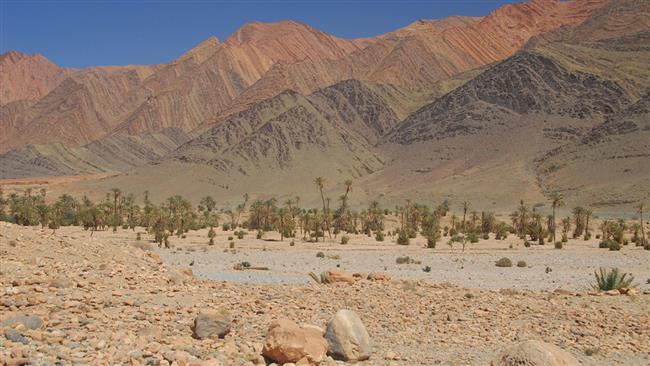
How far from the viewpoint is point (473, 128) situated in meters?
127

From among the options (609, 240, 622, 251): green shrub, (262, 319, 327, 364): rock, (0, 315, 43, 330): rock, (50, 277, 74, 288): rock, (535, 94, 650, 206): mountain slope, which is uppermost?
(535, 94, 650, 206): mountain slope

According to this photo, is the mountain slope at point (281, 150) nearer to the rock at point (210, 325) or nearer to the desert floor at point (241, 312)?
the desert floor at point (241, 312)

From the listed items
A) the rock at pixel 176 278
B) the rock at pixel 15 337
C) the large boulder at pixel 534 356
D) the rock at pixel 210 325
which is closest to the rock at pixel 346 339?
the rock at pixel 210 325

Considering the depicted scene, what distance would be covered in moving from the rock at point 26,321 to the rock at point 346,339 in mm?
4453

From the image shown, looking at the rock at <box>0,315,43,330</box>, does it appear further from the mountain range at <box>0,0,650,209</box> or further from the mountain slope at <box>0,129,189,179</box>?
the mountain slope at <box>0,129,189,179</box>

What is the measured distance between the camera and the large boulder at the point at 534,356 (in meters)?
8.89

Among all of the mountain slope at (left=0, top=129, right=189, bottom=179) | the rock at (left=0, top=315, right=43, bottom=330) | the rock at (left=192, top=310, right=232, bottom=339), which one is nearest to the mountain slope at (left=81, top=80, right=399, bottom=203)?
the mountain slope at (left=0, top=129, right=189, bottom=179)

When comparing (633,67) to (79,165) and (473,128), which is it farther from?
(79,165)

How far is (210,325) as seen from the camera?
10.6 meters

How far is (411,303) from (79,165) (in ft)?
558

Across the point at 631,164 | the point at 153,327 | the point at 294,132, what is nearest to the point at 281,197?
the point at 294,132

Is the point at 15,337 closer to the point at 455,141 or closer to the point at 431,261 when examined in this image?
the point at 431,261

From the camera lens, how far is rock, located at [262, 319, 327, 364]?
31.7ft

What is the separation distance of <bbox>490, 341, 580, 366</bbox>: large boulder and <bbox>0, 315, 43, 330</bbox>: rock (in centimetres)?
677
